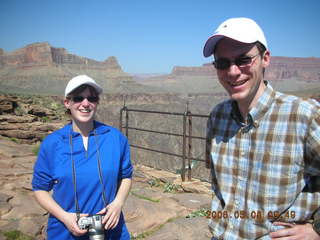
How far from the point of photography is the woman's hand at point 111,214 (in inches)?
71.9

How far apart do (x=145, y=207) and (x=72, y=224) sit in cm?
233

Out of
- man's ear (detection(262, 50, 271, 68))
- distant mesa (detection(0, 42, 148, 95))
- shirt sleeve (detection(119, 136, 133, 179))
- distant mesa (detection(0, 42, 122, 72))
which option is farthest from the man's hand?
distant mesa (detection(0, 42, 122, 72))

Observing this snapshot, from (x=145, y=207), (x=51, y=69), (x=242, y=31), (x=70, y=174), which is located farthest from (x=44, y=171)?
(x=51, y=69)

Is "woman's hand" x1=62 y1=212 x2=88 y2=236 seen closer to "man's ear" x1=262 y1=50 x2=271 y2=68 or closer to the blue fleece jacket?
the blue fleece jacket

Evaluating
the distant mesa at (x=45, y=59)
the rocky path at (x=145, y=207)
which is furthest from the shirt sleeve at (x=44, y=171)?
the distant mesa at (x=45, y=59)

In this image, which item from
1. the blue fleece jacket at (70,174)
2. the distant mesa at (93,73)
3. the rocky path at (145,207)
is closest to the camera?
the blue fleece jacket at (70,174)

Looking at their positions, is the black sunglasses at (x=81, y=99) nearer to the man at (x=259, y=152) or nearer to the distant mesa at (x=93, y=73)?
the man at (x=259, y=152)

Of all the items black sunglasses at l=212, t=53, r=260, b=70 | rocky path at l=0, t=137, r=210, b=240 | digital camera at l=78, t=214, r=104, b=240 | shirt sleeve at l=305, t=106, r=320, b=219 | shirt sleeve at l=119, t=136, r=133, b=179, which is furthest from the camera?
rocky path at l=0, t=137, r=210, b=240

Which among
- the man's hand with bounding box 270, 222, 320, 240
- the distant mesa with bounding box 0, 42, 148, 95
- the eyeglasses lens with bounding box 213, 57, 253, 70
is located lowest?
the man's hand with bounding box 270, 222, 320, 240

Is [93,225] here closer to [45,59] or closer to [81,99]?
[81,99]

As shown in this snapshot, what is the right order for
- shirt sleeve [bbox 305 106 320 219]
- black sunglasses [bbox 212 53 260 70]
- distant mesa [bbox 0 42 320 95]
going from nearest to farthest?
shirt sleeve [bbox 305 106 320 219] → black sunglasses [bbox 212 53 260 70] → distant mesa [bbox 0 42 320 95]

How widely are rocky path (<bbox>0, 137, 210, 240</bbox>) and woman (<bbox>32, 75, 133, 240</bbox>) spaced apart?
4.68 ft

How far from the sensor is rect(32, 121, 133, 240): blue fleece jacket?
184 cm

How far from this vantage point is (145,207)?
3980 mm
